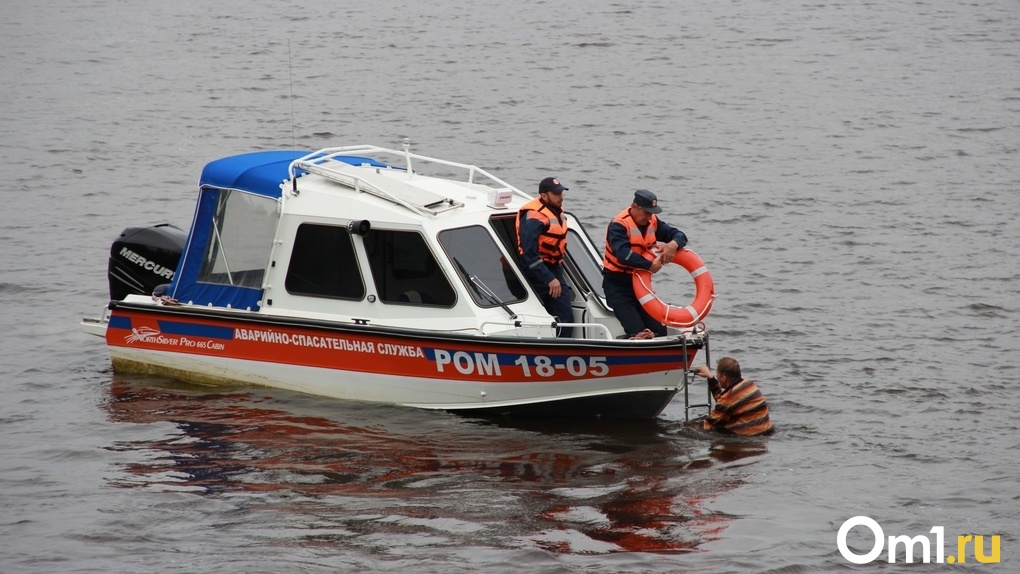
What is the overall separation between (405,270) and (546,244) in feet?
4.53

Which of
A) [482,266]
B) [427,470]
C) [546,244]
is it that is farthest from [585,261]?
[427,470]

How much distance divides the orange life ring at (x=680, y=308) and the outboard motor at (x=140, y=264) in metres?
5.15

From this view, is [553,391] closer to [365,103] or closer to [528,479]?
[528,479]

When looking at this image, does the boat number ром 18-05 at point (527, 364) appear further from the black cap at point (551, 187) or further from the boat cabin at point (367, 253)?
the black cap at point (551, 187)

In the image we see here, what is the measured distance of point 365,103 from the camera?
27219mm

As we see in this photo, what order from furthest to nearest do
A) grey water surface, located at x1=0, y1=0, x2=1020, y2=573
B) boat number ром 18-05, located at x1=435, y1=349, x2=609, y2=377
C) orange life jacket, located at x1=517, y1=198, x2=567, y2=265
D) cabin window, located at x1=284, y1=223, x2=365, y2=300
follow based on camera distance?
1. cabin window, located at x1=284, y1=223, x2=365, y2=300
2. orange life jacket, located at x1=517, y1=198, x2=567, y2=265
3. boat number ром 18-05, located at x1=435, y1=349, x2=609, y2=377
4. grey water surface, located at x1=0, y1=0, x2=1020, y2=573

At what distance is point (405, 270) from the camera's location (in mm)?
11719

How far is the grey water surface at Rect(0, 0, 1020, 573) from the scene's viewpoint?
9.78 meters

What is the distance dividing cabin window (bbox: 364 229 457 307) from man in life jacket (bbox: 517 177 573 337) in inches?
Answer: 32.8

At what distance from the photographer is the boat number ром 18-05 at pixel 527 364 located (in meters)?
11.2

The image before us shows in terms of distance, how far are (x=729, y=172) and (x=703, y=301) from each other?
36.7 feet

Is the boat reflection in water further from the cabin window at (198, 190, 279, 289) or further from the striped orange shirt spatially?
the cabin window at (198, 190, 279, 289)

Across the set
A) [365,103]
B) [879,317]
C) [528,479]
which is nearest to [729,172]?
[879,317]

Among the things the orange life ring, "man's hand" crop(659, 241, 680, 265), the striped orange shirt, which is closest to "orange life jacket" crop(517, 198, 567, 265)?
the orange life ring
